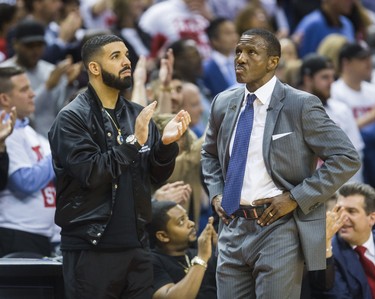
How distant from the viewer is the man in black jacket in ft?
17.8

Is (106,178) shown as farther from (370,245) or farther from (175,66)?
(175,66)

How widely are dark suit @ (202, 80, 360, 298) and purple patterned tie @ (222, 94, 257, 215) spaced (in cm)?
12

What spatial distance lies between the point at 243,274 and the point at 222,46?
19.2 feet

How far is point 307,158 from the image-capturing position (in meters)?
5.41

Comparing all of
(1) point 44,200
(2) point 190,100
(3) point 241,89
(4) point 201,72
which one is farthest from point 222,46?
(3) point 241,89

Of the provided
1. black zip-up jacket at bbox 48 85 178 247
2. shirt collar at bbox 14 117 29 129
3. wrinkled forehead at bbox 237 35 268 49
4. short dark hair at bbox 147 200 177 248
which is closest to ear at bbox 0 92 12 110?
shirt collar at bbox 14 117 29 129

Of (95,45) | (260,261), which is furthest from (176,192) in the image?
(260,261)

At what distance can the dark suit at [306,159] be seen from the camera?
529 centimetres

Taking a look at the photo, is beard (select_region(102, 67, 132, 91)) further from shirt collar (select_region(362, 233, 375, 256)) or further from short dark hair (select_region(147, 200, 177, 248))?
shirt collar (select_region(362, 233, 375, 256))

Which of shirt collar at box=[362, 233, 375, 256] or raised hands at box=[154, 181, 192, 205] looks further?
raised hands at box=[154, 181, 192, 205]

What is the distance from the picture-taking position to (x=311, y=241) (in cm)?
532

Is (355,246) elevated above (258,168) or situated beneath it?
situated beneath

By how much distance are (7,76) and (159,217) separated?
1.79m

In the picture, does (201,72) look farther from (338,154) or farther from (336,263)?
(338,154)
